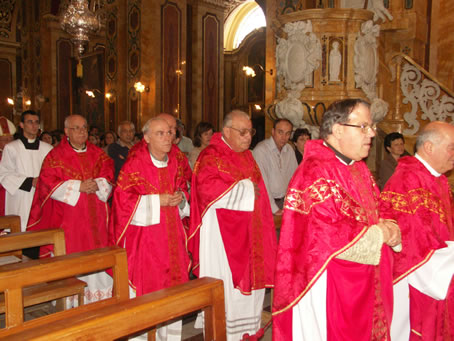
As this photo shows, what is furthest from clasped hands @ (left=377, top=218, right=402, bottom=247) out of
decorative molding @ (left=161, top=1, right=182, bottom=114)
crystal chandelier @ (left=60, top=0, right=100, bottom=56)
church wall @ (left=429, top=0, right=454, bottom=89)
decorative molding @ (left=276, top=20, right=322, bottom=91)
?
decorative molding @ (left=161, top=1, right=182, bottom=114)

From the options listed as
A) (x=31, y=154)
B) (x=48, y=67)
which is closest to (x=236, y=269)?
(x=31, y=154)

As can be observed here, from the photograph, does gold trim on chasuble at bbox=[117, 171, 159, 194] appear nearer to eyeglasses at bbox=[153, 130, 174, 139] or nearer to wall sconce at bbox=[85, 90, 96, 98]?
eyeglasses at bbox=[153, 130, 174, 139]

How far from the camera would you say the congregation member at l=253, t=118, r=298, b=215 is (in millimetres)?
4824

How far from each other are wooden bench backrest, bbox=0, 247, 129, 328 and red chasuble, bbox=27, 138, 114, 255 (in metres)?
2.00

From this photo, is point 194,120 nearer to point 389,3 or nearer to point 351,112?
point 389,3

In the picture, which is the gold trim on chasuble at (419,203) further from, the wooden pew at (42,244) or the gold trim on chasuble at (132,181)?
the wooden pew at (42,244)

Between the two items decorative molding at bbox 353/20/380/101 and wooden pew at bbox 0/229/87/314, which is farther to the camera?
decorative molding at bbox 353/20/380/101

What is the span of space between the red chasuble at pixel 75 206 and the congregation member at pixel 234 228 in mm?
1266

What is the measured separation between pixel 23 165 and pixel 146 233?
283 centimetres

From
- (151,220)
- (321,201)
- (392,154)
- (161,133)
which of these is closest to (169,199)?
(151,220)

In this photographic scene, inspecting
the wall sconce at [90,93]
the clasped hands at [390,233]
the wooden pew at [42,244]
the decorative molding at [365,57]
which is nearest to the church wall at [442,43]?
the decorative molding at [365,57]

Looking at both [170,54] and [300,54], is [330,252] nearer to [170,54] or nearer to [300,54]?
[300,54]

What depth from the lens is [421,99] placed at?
762 centimetres

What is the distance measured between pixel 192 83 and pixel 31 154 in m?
9.13
